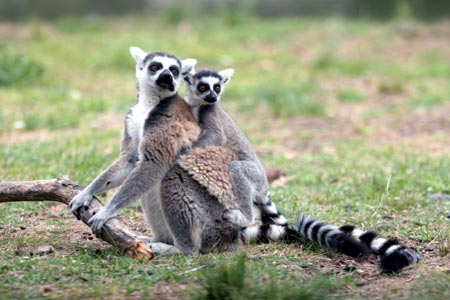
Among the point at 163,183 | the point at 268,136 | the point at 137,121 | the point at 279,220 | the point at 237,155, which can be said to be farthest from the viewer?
the point at 268,136

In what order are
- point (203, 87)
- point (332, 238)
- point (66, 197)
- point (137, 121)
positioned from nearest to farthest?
point (332, 238) < point (66, 197) < point (137, 121) < point (203, 87)

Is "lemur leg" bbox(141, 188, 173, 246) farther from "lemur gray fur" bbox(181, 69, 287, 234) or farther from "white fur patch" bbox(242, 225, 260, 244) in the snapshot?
"white fur patch" bbox(242, 225, 260, 244)

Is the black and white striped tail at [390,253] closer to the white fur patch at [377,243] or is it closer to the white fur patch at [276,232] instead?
the white fur patch at [377,243]

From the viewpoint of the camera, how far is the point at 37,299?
385 cm

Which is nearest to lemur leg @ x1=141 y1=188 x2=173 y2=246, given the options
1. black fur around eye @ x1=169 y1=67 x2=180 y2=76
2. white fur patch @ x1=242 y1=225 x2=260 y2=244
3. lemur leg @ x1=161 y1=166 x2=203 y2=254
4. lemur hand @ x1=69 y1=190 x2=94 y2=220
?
lemur leg @ x1=161 y1=166 x2=203 y2=254

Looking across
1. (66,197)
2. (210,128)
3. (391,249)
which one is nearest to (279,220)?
(210,128)

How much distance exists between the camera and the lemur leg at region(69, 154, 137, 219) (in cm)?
498

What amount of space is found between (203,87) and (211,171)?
102 centimetres

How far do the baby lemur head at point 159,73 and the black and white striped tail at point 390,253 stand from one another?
1.60m

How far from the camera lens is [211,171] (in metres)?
4.99

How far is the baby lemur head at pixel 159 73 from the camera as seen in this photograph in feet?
17.0

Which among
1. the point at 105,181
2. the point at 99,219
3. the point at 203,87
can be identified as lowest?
the point at 99,219

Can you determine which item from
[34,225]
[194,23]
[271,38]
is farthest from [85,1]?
[34,225]

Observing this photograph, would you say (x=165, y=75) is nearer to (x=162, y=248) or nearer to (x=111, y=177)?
(x=111, y=177)
